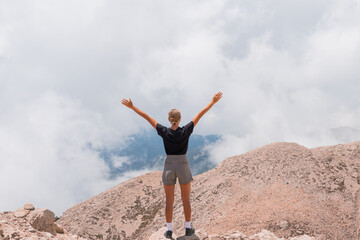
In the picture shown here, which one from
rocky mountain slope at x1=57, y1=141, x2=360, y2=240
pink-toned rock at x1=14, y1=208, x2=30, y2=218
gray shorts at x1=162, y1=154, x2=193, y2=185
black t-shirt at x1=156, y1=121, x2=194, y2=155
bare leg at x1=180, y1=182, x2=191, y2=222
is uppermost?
rocky mountain slope at x1=57, y1=141, x2=360, y2=240

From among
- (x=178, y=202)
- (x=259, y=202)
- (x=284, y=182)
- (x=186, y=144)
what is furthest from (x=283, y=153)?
(x=186, y=144)

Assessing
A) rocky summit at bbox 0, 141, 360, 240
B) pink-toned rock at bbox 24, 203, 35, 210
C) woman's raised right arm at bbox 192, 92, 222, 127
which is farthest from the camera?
rocky summit at bbox 0, 141, 360, 240

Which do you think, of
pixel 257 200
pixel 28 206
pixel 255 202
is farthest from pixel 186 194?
pixel 257 200

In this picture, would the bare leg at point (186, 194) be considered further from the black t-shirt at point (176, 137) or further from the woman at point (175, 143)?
the black t-shirt at point (176, 137)

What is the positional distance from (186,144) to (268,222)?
1616 cm

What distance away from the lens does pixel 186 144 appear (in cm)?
1104

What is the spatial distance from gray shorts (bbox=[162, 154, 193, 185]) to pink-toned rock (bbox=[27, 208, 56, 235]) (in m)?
8.84

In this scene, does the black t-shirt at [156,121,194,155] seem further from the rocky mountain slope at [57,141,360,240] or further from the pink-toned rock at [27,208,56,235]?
the rocky mountain slope at [57,141,360,240]

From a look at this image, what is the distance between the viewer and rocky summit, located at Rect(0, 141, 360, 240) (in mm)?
24375

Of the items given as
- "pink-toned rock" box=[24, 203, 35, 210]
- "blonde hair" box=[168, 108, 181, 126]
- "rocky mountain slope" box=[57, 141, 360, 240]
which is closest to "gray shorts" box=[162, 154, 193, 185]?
"blonde hair" box=[168, 108, 181, 126]

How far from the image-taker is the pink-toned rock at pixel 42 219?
51.9 feet

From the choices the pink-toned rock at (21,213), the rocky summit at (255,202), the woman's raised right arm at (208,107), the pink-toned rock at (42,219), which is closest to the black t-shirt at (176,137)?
the woman's raised right arm at (208,107)

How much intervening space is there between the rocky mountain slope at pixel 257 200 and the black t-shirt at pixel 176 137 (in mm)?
14804

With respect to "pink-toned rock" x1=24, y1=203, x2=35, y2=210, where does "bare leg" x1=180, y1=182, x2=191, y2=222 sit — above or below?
below
